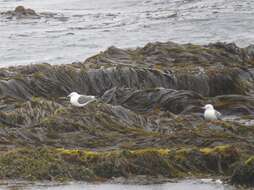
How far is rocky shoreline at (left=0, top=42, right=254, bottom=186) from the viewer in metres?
6.57

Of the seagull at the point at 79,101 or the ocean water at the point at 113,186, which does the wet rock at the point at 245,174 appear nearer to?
the ocean water at the point at 113,186

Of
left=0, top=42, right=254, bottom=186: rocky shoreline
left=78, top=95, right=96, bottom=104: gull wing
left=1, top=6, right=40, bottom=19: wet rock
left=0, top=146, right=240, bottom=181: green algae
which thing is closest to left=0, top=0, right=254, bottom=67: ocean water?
left=1, top=6, right=40, bottom=19: wet rock

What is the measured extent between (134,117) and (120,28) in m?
11.9

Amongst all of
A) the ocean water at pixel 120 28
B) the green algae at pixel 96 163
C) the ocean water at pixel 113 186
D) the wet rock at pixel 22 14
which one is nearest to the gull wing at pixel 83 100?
the green algae at pixel 96 163

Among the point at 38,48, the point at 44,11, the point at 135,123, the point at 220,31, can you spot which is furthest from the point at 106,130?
the point at 44,11

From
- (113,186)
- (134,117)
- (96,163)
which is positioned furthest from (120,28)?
(113,186)

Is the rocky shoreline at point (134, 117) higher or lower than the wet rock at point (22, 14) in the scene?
higher

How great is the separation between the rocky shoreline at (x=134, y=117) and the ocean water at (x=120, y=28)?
3.72m

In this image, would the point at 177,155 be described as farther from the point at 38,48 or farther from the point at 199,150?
the point at 38,48

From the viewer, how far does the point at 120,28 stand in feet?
66.0

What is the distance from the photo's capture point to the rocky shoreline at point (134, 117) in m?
6.57

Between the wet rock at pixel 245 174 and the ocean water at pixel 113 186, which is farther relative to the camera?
the ocean water at pixel 113 186

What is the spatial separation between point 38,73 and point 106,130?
297 centimetres

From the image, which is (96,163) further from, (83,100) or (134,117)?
(83,100)
